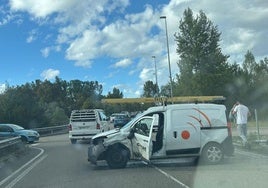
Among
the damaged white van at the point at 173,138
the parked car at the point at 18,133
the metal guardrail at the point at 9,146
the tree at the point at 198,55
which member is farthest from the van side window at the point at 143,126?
the tree at the point at 198,55

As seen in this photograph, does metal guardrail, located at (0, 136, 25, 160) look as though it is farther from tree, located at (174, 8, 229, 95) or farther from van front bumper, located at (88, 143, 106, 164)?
tree, located at (174, 8, 229, 95)

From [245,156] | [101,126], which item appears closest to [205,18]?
[101,126]

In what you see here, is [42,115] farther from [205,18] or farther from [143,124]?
[143,124]

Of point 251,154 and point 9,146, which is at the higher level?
point 9,146

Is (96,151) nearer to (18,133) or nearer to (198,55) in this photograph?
(18,133)

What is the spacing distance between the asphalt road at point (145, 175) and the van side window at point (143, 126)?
1.09 meters

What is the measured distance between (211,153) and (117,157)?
2.88 meters

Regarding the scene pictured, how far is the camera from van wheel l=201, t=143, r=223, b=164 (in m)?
15.1

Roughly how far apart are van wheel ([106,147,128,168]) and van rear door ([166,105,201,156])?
1351 mm

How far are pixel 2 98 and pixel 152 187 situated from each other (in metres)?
46.7

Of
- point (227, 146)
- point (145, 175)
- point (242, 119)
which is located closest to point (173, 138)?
point (227, 146)

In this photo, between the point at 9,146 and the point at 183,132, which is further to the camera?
the point at 9,146

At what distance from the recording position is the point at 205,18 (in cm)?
7731

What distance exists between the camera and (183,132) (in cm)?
1503
